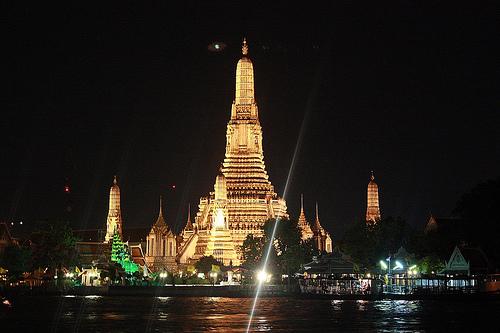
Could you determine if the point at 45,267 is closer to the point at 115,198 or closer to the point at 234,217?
the point at 234,217

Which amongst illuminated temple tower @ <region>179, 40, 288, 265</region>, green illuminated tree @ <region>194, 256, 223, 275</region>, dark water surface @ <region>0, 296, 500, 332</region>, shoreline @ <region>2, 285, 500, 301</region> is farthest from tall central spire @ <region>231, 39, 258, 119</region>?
dark water surface @ <region>0, 296, 500, 332</region>

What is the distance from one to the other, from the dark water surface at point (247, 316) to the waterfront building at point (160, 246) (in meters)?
72.7

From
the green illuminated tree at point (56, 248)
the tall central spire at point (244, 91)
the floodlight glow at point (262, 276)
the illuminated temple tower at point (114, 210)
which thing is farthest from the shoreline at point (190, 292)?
the illuminated temple tower at point (114, 210)

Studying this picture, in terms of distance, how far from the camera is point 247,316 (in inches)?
2564

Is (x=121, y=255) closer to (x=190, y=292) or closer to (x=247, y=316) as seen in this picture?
(x=190, y=292)

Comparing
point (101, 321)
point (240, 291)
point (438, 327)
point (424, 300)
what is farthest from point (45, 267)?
point (438, 327)

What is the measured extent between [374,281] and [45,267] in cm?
3435

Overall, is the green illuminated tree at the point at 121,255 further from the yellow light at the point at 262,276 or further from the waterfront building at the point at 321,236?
the waterfront building at the point at 321,236

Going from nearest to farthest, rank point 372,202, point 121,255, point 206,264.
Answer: point 206,264, point 121,255, point 372,202

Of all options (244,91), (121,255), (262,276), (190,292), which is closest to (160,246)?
(121,255)

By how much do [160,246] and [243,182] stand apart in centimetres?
2251

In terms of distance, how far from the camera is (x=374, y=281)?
93312 mm

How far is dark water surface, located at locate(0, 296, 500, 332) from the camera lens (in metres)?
57.2

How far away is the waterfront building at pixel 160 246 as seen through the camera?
159m
